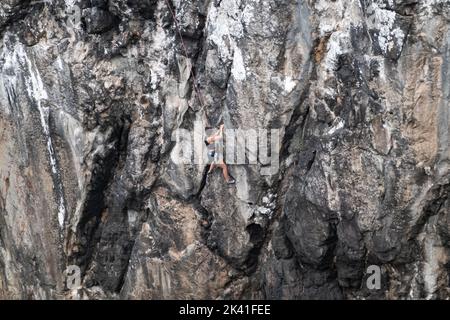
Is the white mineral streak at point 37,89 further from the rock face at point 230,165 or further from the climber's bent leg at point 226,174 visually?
the climber's bent leg at point 226,174

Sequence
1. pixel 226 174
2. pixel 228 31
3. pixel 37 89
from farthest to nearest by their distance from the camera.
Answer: pixel 37 89, pixel 226 174, pixel 228 31

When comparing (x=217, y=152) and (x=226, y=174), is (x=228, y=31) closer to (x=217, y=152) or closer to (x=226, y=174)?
(x=217, y=152)

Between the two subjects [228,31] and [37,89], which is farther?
[37,89]

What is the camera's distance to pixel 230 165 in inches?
542

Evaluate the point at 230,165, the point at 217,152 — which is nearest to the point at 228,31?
the point at 217,152

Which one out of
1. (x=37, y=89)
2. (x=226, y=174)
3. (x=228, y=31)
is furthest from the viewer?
(x=37, y=89)

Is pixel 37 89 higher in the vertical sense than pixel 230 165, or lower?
higher

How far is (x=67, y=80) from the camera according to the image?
14234 millimetres

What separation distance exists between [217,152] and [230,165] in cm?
38

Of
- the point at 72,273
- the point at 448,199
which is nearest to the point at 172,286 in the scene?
the point at 72,273

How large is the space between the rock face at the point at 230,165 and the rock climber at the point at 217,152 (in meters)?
0.18

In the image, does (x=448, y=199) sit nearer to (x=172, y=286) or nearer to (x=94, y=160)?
(x=172, y=286)

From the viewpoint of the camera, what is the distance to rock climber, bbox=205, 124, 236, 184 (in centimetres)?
1368

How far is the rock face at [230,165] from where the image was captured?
478 inches
